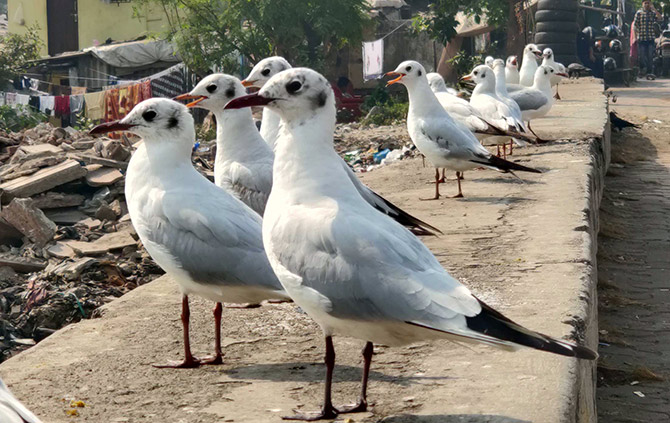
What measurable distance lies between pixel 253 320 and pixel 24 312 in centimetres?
302

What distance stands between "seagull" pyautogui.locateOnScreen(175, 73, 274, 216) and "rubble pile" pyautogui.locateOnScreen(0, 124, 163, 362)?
1.89 metres

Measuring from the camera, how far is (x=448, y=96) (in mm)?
9703

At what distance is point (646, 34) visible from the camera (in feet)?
99.8

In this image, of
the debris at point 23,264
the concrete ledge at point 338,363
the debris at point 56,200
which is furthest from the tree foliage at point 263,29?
the concrete ledge at point 338,363

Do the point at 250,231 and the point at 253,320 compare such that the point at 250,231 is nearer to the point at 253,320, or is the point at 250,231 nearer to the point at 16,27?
the point at 253,320

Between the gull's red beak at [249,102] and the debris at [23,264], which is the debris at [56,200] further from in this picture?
the gull's red beak at [249,102]

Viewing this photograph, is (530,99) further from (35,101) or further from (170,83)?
(35,101)

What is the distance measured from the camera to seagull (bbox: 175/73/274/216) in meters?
5.43

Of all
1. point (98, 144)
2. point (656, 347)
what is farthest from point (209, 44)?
point (656, 347)

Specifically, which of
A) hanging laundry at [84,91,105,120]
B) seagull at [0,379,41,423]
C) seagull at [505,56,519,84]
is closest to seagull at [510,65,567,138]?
seagull at [505,56,519,84]

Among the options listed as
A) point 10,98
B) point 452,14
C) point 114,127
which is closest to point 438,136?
point 114,127

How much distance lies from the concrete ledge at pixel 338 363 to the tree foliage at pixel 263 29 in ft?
63.6

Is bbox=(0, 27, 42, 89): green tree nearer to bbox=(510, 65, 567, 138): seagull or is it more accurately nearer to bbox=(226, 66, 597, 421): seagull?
bbox=(510, 65, 567, 138): seagull

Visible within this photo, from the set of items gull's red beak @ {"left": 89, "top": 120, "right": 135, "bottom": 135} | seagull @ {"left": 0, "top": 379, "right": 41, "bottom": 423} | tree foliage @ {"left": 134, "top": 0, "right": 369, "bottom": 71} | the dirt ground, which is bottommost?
the dirt ground
